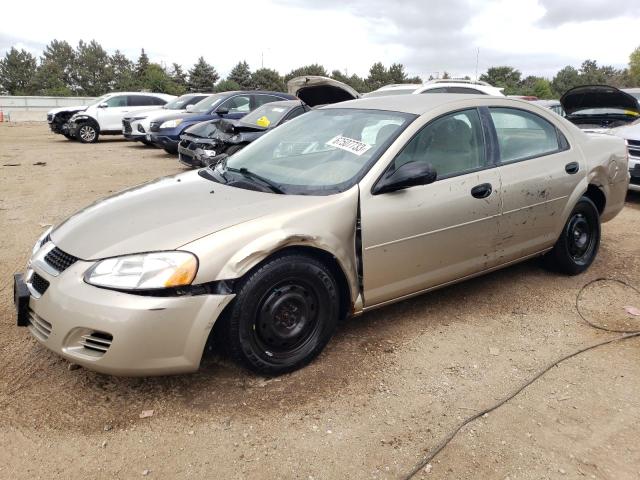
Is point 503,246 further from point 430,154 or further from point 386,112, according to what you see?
point 386,112

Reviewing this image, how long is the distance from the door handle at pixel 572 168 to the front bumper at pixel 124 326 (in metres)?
2.94

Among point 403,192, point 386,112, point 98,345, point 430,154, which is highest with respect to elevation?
point 386,112

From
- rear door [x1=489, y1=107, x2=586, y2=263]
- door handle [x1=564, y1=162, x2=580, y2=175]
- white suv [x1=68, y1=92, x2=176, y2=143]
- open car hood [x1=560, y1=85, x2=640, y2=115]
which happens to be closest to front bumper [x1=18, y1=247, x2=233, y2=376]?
rear door [x1=489, y1=107, x2=586, y2=263]

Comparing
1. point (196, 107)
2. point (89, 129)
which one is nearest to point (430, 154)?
point (196, 107)

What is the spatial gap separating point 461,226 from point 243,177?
1464mm

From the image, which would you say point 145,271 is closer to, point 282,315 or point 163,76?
point 282,315

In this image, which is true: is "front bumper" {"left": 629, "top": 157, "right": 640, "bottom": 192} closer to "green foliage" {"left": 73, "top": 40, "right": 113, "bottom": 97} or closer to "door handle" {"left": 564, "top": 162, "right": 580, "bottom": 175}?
"door handle" {"left": 564, "top": 162, "right": 580, "bottom": 175}

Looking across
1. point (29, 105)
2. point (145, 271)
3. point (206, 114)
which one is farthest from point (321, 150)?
point (29, 105)

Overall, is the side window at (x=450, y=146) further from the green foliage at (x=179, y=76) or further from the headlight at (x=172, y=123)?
the green foliage at (x=179, y=76)

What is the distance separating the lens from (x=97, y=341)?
8.00 ft

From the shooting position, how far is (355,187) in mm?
3016

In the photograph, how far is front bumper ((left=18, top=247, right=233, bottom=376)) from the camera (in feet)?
7.84

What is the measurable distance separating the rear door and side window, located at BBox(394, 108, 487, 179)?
0.21 meters

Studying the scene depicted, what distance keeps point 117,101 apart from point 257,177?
1513 centimetres
